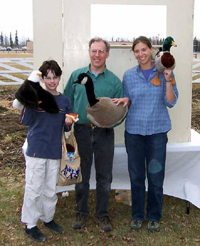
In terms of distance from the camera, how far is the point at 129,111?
9.54 ft

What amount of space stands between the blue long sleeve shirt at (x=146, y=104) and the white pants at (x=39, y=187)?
765mm

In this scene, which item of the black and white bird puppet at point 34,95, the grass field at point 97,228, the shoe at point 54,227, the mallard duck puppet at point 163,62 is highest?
the mallard duck puppet at point 163,62

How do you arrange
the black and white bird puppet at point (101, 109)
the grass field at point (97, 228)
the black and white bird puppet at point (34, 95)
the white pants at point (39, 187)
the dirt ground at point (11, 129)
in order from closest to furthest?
1. the black and white bird puppet at point (34, 95)
2. the black and white bird puppet at point (101, 109)
3. the white pants at point (39, 187)
4. the grass field at point (97, 228)
5. the dirt ground at point (11, 129)

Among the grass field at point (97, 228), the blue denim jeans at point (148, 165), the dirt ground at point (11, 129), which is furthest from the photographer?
the dirt ground at point (11, 129)

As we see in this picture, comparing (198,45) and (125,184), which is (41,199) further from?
(198,45)

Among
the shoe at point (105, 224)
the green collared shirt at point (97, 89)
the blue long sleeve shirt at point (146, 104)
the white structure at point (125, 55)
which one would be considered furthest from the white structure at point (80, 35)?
the shoe at point (105, 224)

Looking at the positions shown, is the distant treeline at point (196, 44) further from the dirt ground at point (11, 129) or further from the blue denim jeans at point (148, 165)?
the blue denim jeans at point (148, 165)

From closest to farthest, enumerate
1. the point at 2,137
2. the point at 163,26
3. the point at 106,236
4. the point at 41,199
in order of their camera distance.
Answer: the point at 41,199, the point at 106,236, the point at 163,26, the point at 2,137

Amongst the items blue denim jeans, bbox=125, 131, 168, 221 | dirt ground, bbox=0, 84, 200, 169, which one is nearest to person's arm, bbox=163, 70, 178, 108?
blue denim jeans, bbox=125, 131, 168, 221

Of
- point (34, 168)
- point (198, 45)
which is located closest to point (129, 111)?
point (34, 168)

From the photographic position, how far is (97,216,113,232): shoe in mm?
3160

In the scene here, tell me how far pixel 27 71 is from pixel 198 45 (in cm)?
445

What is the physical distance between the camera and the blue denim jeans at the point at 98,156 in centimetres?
292

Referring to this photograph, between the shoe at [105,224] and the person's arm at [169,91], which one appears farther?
the shoe at [105,224]
